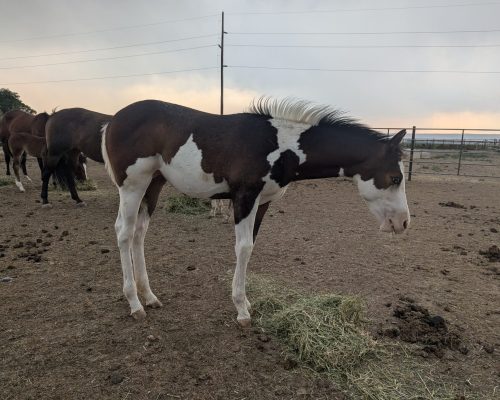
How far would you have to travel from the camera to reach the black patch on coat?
10.3 feet

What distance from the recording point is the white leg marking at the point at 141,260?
368cm

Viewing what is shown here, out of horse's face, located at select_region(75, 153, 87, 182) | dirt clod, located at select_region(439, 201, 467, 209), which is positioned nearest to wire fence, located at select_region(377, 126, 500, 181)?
dirt clod, located at select_region(439, 201, 467, 209)

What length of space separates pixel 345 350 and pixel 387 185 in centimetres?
140

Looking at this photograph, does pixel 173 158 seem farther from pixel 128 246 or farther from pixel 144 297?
pixel 144 297

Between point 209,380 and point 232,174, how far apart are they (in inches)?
61.3

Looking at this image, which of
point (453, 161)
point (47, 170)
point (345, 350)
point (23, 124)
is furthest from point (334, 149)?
point (453, 161)

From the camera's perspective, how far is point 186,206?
312 inches

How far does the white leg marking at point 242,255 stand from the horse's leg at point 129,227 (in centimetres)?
90

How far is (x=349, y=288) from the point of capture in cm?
426

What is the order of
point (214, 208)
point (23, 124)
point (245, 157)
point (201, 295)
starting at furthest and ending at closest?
point (23, 124) → point (214, 208) → point (201, 295) → point (245, 157)

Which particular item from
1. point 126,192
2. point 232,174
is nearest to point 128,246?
point 126,192

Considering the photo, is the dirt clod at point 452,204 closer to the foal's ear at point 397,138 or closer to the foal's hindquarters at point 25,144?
the foal's ear at point 397,138

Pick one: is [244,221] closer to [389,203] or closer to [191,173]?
[191,173]

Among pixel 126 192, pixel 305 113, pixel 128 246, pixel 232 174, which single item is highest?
pixel 305 113
